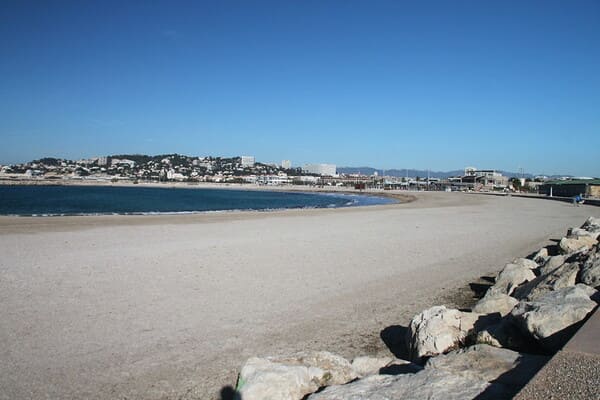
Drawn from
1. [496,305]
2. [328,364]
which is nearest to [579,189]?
[496,305]

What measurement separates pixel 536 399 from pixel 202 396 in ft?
9.93

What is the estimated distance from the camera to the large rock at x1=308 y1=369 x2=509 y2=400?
3041 millimetres

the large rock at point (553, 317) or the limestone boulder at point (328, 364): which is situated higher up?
the large rock at point (553, 317)

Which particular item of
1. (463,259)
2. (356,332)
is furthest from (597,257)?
(463,259)

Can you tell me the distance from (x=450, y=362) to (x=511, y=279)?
423cm

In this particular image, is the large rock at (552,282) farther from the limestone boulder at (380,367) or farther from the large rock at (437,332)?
the limestone boulder at (380,367)

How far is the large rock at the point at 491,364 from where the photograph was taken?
333cm

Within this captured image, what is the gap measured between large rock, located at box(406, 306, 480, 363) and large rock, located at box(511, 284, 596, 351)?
2.09 feet

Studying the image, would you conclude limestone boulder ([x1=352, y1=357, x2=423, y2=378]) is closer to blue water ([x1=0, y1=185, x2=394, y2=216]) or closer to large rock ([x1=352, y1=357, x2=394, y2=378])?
large rock ([x1=352, y1=357, x2=394, y2=378])

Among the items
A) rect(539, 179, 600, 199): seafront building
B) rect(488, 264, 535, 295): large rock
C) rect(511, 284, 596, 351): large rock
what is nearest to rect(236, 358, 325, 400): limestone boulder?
rect(511, 284, 596, 351): large rock

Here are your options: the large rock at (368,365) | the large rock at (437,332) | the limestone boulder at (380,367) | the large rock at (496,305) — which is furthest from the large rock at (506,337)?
the large rock at (496,305)

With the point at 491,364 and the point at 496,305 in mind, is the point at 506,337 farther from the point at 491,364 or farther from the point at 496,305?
the point at 496,305

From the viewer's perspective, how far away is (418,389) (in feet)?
10.5

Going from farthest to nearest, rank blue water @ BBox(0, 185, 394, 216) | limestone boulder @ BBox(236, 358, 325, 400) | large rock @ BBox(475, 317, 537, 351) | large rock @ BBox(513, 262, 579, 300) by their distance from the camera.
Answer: blue water @ BBox(0, 185, 394, 216), large rock @ BBox(513, 262, 579, 300), large rock @ BBox(475, 317, 537, 351), limestone boulder @ BBox(236, 358, 325, 400)
